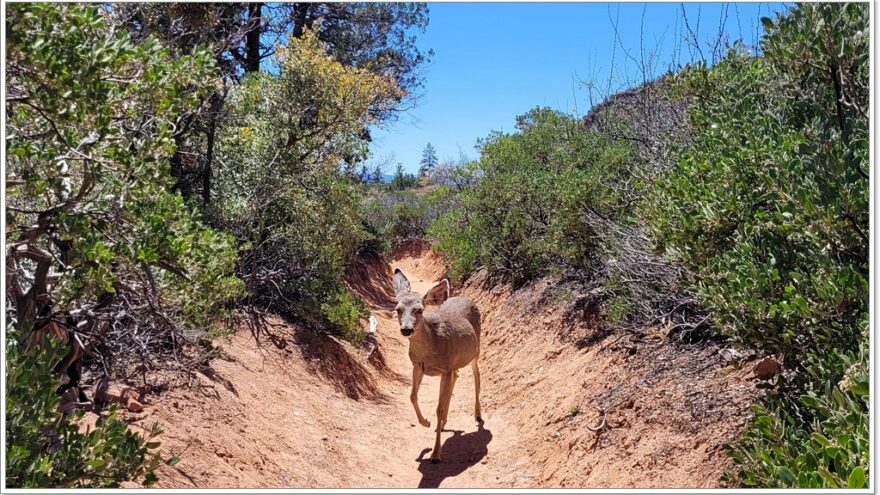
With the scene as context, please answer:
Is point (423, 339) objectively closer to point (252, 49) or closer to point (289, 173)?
point (289, 173)

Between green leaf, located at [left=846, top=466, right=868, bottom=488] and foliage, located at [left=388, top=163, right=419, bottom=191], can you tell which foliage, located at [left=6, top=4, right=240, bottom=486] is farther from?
foliage, located at [left=388, top=163, right=419, bottom=191]

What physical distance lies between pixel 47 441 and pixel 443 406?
5799 millimetres

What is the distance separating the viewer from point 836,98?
4176 mm

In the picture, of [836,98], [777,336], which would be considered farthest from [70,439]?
[836,98]

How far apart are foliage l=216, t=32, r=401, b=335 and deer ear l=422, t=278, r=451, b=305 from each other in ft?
11.2

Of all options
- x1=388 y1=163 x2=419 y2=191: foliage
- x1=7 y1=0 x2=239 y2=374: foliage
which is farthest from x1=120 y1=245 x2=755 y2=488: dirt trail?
x1=388 y1=163 x2=419 y2=191: foliage

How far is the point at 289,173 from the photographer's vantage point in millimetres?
12523

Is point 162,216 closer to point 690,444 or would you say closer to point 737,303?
point 737,303

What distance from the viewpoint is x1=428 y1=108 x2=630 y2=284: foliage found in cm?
1234

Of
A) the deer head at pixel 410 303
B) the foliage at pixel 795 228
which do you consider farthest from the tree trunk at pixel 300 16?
the foliage at pixel 795 228

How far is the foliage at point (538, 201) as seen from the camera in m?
12.3

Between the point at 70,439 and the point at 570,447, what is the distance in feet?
18.5

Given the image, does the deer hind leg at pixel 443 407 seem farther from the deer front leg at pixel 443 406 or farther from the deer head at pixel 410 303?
the deer head at pixel 410 303

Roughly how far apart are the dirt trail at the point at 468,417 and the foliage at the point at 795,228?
47.0 inches
